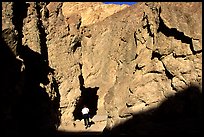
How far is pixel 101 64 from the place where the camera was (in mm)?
24578

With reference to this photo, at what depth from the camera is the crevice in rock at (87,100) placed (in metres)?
23.1

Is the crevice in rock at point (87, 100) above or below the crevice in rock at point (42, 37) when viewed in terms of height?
below

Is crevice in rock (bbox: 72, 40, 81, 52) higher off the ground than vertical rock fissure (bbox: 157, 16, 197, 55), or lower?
higher

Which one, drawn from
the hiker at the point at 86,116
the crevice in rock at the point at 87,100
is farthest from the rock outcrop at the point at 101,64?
the hiker at the point at 86,116

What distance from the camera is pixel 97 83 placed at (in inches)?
958

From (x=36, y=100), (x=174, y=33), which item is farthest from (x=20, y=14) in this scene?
(x=174, y=33)

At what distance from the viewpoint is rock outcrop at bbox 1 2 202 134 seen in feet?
49.4

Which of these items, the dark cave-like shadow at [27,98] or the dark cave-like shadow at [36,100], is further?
the dark cave-like shadow at [36,100]

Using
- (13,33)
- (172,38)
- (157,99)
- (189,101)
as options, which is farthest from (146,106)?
(13,33)

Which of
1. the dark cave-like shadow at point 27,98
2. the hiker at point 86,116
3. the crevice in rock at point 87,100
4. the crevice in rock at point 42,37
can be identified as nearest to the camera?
the dark cave-like shadow at point 27,98

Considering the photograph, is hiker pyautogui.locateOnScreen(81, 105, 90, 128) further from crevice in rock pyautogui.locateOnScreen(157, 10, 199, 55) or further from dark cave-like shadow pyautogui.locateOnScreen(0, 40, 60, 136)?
crevice in rock pyautogui.locateOnScreen(157, 10, 199, 55)

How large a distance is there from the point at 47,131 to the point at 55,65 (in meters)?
4.69

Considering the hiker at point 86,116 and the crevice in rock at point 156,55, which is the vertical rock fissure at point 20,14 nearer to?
the hiker at point 86,116

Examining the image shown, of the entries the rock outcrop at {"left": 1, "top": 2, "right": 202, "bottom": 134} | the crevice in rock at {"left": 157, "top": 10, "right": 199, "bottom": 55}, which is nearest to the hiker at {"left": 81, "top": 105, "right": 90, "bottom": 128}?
the rock outcrop at {"left": 1, "top": 2, "right": 202, "bottom": 134}
